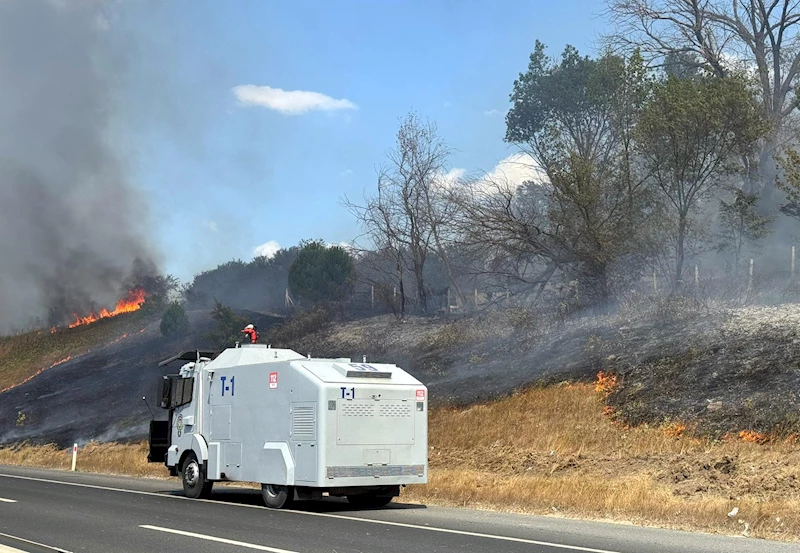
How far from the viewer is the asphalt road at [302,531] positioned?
445 inches

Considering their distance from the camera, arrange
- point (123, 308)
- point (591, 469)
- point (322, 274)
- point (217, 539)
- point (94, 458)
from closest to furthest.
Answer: point (217, 539)
point (591, 469)
point (94, 458)
point (322, 274)
point (123, 308)

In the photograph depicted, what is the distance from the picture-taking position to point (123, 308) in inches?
2876

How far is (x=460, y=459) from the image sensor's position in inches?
975

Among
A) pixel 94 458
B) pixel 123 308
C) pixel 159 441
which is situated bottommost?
pixel 94 458

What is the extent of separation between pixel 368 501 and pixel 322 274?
36802 mm

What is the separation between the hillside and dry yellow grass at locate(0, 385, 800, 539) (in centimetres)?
101

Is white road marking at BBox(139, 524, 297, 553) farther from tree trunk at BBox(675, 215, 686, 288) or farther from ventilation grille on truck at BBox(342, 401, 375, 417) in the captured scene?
tree trunk at BBox(675, 215, 686, 288)

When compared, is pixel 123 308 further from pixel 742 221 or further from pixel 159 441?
pixel 159 441

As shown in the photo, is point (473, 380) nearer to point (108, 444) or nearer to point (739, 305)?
point (739, 305)

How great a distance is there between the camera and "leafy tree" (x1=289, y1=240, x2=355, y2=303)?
176ft

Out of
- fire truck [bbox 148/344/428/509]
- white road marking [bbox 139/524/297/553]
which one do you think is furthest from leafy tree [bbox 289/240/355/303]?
white road marking [bbox 139/524/297/553]

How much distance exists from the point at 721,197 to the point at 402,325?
16053mm

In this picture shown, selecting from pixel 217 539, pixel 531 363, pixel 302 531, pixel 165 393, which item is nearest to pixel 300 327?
pixel 531 363

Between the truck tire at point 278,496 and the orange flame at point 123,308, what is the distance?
56135mm
